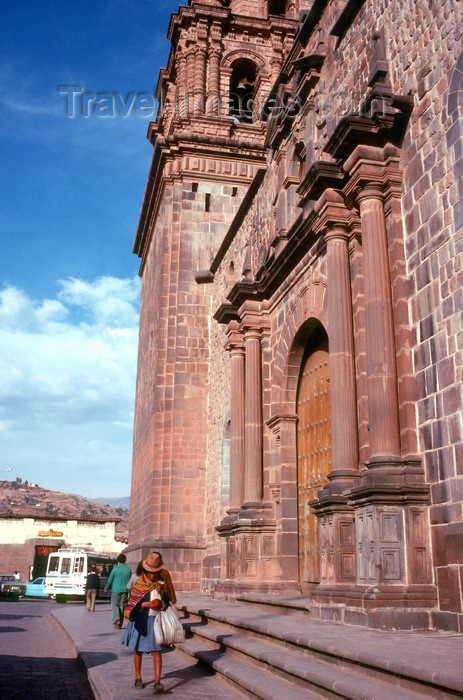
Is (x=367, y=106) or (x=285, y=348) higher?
(x=367, y=106)

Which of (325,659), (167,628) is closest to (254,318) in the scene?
(167,628)

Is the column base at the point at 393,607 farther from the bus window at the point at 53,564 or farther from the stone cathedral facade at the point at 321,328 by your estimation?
the bus window at the point at 53,564

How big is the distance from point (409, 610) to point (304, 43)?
388 inches

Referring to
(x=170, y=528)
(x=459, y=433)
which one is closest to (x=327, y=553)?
(x=459, y=433)

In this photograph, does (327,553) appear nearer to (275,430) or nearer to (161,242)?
(275,430)

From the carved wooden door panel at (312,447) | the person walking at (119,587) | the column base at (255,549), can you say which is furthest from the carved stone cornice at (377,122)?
the person walking at (119,587)

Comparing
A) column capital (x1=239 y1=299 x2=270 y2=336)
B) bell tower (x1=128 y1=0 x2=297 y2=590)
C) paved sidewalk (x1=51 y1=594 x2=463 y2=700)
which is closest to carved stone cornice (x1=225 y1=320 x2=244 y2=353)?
column capital (x1=239 y1=299 x2=270 y2=336)

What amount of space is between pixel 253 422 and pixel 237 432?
3.30ft

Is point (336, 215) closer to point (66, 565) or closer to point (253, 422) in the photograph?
point (253, 422)

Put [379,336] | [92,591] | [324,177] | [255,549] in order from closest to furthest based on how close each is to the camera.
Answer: [379,336] < [324,177] < [255,549] < [92,591]

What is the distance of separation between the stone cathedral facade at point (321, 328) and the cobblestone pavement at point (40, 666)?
2870 millimetres

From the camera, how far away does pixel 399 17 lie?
884 cm

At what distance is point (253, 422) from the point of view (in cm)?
1300

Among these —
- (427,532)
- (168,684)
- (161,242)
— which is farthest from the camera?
(161,242)
